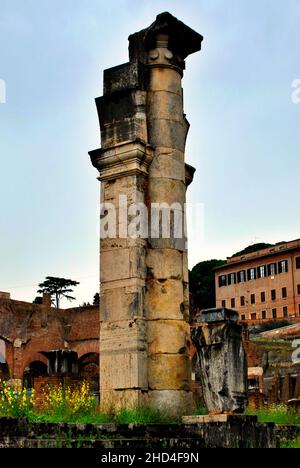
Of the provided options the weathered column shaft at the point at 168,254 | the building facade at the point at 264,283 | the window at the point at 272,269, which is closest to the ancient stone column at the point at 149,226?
the weathered column shaft at the point at 168,254

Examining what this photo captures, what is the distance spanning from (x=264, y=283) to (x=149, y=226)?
196 ft

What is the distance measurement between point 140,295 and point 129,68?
2902 millimetres

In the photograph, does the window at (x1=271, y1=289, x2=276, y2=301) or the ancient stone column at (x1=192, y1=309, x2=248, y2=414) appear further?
the window at (x1=271, y1=289, x2=276, y2=301)

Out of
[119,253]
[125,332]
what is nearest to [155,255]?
[119,253]

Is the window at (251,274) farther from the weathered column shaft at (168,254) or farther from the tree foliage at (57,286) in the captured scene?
the weathered column shaft at (168,254)

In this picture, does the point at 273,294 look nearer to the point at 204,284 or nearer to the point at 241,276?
the point at 241,276

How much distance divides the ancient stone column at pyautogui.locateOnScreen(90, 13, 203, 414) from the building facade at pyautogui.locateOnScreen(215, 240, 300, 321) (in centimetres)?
5326

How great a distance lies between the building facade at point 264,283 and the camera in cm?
6391

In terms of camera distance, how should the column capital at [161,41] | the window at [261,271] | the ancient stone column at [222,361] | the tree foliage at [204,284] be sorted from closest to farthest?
the ancient stone column at [222,361]
the column capital at [161,41]
the window at [261,271]
the tree foliage at [204,284]

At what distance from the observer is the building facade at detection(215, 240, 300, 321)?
63.9 meters

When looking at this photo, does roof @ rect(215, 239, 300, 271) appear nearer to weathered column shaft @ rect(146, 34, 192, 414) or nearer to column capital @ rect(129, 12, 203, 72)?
column capital @ rect(129, 12, 203, 72)

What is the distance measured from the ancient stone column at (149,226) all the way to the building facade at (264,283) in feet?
175

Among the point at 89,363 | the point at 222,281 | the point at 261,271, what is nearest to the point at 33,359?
the point at 89,363

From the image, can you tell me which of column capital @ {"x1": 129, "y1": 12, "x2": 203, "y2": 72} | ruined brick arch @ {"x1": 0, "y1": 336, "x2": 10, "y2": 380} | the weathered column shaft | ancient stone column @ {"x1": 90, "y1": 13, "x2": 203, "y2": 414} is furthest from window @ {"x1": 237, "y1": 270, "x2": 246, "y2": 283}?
column capital @ {"x1": 129, "y1": 12, "x2": 203, "y2": 72}
